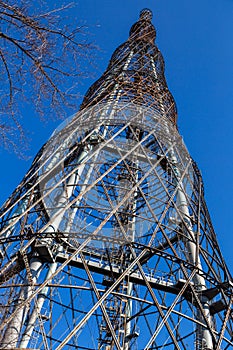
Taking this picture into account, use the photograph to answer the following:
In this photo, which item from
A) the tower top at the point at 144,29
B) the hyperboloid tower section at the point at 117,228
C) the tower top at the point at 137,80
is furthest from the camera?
the tower top at the point at 144,29

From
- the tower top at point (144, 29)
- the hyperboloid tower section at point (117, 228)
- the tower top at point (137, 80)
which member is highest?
the tower top at point (144, 29)

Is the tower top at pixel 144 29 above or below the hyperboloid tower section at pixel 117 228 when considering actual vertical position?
above

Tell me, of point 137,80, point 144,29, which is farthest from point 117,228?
point 144,29

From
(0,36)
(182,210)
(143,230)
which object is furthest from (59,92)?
(143,230)

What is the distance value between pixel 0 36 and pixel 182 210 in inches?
427

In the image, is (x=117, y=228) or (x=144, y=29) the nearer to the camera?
(x=117, y=228)

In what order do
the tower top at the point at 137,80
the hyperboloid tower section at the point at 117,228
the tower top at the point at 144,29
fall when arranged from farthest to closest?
the tower top at the point at 144,29 < the tower top at the point at 137,80 < the hyperboloid tower section at the point at 117,228

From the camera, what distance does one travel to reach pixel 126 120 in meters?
15.9

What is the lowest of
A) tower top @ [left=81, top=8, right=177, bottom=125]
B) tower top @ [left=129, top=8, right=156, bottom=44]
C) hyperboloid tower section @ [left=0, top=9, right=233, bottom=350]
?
hyperboloid tower section @ [left=0, top=9, right=233, bottom=350]

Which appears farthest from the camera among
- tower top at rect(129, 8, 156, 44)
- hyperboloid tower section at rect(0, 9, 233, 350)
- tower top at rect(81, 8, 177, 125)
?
tower top at rect(129, 8, 156, 44)

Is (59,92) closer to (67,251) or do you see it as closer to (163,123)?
(67,251)

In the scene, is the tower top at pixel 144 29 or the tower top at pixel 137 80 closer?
the tower top at pixel 137 80

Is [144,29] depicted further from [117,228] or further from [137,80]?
[117,228]

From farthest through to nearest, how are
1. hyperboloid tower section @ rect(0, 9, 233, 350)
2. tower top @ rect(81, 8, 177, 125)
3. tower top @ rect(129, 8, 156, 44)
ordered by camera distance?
tower top @ rect(129, 8, 156, 44), tower top @ rect(81, 8, 177, 125), hyperboloid tower section @ rect(0, 9, 233, 350)
